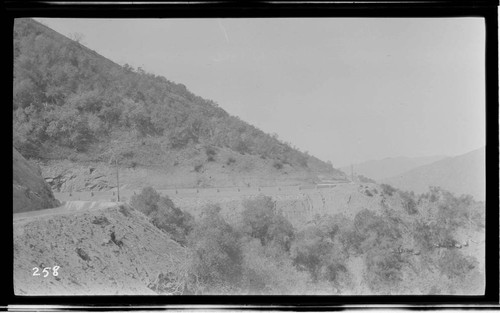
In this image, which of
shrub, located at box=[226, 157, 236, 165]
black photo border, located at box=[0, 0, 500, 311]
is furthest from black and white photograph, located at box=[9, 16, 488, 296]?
black photo border, located at box=[0, 0, 500, 311]

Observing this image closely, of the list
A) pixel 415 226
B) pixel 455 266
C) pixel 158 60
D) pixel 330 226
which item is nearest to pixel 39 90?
pixel 158 60

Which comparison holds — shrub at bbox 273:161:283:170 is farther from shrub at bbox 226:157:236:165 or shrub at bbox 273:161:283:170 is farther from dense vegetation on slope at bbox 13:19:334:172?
shrub at bbox 226:157:236:165

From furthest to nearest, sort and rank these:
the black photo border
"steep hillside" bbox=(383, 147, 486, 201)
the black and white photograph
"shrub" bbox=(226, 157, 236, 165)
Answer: "shrub" bbox=(226, 157, 236, 165) < the black and white photograph < "steep hillside" bbox=(383, 147, 486, 201) < the black photo border

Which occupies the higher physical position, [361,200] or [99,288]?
[361,200]

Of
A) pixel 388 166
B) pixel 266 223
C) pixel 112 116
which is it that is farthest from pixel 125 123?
pixel 388 166

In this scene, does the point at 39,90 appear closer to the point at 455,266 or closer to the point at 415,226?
the point at 415,226
